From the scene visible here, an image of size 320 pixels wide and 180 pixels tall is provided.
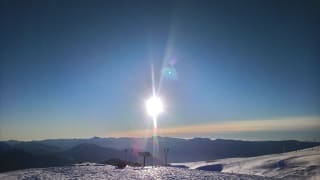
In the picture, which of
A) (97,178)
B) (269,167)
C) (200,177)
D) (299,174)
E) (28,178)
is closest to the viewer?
(28,178)

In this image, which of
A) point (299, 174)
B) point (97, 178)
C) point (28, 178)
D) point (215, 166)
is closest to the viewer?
point (28, 178)

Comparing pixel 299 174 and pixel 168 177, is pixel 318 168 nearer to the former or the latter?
pixel 299 174

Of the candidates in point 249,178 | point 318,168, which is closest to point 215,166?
point 318,168

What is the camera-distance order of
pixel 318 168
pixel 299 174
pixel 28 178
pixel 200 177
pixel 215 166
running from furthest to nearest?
pixel 215 166, pixel 318 168, pixel 299 174, pixel 200 177, pixel 28 178

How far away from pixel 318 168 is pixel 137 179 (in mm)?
73259

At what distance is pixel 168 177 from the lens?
137 ft

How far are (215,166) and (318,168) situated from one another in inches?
3139

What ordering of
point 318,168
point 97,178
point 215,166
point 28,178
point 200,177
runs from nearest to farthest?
1. point 28,178
2. point 97,178
3. point 200,177
4. point 318,168
5. point 215,166

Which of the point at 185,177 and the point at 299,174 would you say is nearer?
the point at 185,177

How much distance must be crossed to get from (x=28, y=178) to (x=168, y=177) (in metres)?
15.1

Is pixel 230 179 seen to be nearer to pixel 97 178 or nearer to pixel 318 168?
pixel 97 178

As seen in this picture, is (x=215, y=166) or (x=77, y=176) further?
(x=215, y=166)

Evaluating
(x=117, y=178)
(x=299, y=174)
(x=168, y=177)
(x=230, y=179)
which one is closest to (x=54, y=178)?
(x=117, y=178)

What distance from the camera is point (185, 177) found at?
42719mm
